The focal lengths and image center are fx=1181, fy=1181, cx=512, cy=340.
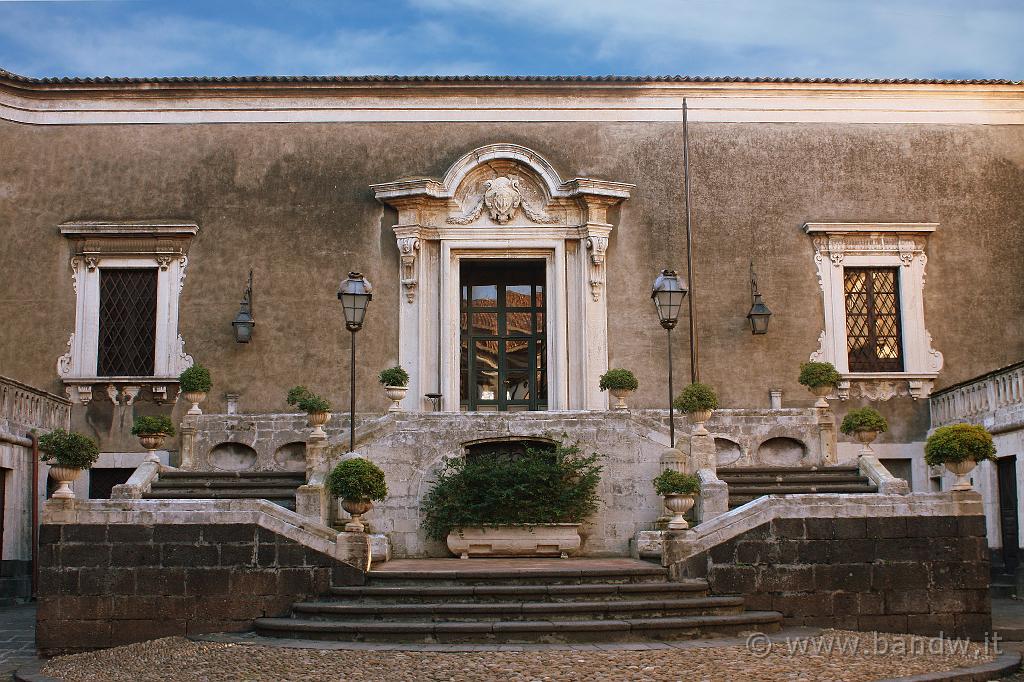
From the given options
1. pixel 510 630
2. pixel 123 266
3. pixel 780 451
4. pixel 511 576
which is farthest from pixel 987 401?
pixel 123 266

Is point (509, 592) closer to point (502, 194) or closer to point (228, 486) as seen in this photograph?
point (228, 486)

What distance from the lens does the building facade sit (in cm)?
1992

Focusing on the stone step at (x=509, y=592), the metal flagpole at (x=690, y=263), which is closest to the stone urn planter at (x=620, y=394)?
the metal flagpole at (x=690, y=263)

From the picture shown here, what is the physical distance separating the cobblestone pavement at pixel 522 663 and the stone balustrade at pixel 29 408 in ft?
21.8

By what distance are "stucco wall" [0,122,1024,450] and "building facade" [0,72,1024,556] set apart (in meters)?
0.04

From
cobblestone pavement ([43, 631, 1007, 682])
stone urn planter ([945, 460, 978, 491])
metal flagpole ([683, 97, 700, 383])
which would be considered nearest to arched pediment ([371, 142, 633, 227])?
metal flagpole ([683, 97, 700, 383])

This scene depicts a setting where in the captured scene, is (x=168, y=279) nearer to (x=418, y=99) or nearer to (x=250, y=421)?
(x=250, y=421)

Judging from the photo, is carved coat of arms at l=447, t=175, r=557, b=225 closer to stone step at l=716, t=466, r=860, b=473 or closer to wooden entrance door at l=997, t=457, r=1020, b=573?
stone step at l=716, t=466, r=860, b=473

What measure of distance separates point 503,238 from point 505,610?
9.23 meters

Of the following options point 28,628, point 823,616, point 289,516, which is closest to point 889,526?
point 823,616

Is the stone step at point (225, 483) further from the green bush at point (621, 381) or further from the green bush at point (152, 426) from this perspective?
the green bush at point (621, 381)

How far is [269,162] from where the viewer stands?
20609mm

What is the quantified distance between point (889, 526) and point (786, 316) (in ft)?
23.4

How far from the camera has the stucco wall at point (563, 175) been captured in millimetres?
19953
